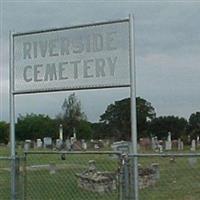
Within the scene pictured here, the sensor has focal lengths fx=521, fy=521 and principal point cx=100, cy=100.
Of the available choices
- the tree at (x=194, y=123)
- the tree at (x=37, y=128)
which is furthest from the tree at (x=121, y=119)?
the tree at (x=37, y=128)

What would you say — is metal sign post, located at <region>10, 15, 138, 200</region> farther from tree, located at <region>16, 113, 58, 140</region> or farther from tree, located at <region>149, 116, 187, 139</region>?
tree, located at <region>16, 113, 58, 140</region>

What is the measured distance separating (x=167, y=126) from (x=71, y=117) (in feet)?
47.1

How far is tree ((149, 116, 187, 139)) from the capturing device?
6688cm

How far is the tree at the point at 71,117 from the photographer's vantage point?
232 feet

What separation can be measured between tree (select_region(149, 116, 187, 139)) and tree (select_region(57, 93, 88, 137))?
377 inches

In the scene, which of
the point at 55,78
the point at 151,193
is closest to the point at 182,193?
the point at 151,193

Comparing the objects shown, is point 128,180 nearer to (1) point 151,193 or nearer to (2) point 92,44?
(2) point 92,44

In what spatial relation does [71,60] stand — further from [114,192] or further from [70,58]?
[114,192]

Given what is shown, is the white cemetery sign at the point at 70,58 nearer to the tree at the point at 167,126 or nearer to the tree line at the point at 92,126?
the tree line at the point at 92,126

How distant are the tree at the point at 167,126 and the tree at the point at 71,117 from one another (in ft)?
31.4

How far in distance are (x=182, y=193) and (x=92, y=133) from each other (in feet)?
193

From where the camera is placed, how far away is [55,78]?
6984 millimetres

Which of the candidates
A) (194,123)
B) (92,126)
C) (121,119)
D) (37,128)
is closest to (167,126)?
(194,123)

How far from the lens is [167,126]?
67250 mm
